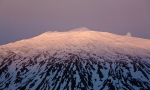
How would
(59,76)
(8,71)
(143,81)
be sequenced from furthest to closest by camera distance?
(8,71), (59,76), (143,81)

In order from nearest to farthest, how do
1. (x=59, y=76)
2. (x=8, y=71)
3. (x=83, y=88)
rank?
(x=83, y=88)
(x=59, y=76)
(x=8, y=71)

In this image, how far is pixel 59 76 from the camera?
172 metres

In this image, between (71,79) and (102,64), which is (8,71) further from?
(102,64)

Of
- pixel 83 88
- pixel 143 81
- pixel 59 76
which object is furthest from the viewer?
pixel 59 76

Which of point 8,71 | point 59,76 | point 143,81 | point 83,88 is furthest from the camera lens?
point 8,71

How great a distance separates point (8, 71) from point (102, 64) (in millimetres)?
67639

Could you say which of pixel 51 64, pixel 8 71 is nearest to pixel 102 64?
pixel 51 64

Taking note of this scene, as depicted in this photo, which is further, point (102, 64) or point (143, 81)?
point (102, 64)

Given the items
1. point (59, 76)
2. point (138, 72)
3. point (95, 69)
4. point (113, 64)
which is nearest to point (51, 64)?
point (59, 76)

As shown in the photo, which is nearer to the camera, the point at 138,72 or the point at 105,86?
the point at 105,86

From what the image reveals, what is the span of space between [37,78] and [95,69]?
4033 centimetres

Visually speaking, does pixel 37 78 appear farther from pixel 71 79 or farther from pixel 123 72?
pixel 123 72

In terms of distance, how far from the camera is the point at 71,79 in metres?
165

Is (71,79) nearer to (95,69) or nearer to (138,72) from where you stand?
(95,69)
